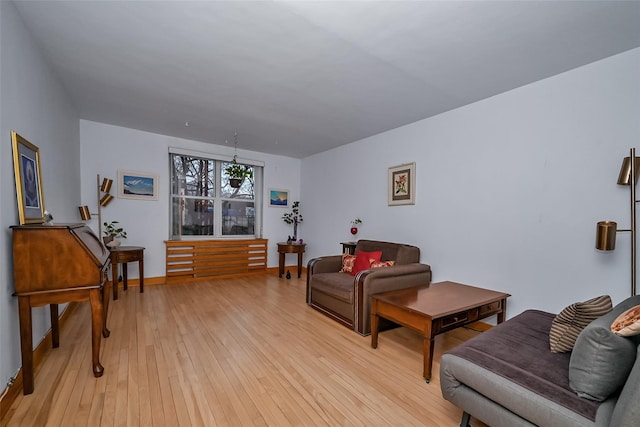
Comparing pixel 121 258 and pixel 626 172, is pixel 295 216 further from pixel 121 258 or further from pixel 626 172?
pixel 626 172

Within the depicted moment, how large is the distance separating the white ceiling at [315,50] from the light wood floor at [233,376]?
2.52 meters

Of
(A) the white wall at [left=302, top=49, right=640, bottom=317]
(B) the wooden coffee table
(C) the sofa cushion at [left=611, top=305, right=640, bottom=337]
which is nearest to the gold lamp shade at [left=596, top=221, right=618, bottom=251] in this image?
(A) the white wall at [left=302, top=49, right=640, bottom=317]

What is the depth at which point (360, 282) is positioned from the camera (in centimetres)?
279

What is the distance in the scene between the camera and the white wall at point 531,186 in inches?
85.8

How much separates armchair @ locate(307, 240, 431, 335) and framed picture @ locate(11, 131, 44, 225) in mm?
2684

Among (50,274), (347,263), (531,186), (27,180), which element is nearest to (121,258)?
(27,180)

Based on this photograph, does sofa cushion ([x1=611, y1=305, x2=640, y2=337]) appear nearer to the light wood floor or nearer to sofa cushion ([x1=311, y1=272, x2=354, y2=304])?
the light wood floor

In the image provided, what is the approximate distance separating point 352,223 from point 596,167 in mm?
3030

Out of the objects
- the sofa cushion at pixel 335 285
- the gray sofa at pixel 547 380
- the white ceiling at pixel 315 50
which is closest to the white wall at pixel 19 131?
the white ceiling at pixel 315 50

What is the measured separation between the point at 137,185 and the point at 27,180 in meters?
2.63

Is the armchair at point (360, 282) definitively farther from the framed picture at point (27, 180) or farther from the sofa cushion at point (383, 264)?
the framed picture at point (27, 180)

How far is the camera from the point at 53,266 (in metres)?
1.82

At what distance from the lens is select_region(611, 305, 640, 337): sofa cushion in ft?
3.67

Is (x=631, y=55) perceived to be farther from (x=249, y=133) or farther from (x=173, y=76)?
(x=249, y=133)
